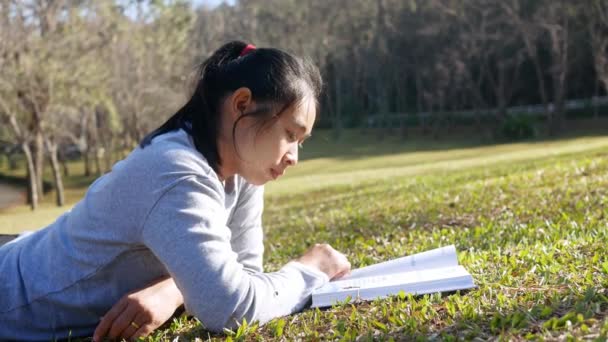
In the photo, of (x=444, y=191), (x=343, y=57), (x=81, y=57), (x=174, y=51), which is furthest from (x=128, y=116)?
(x=444, y=191)

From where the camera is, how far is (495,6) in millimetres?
48344

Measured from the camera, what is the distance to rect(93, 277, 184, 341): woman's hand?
2.88 meters

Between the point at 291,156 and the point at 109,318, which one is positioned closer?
the point at 109,318

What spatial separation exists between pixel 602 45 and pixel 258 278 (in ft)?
141

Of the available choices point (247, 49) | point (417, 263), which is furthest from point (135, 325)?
point (417, 263)

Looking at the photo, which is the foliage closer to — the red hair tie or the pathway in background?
the pathway in background

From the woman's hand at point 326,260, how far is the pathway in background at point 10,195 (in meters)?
33.6

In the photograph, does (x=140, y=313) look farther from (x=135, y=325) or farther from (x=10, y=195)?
(x=10, y=195)

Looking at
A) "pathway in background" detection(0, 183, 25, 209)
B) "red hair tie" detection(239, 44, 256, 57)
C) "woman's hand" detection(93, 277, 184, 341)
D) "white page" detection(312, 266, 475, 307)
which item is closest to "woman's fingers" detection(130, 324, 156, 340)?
"woman's hand" detection(93, 277, 184, 341)

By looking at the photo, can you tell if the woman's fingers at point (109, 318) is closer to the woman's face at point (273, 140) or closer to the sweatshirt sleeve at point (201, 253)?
the sweatshirt sleeve at point (201, 253)

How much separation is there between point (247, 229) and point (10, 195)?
4193cm

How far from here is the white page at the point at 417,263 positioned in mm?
3660

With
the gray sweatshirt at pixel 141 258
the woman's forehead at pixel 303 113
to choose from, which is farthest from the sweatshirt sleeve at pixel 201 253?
the woman's forehead at pixel 303 113

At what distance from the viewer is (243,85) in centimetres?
301
